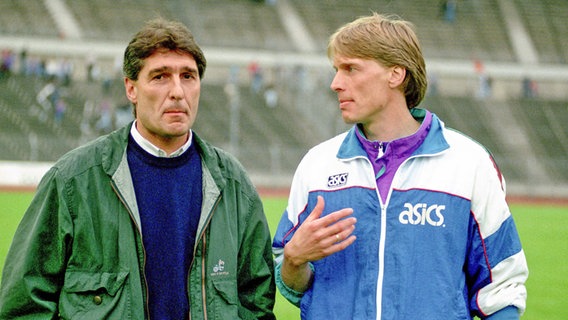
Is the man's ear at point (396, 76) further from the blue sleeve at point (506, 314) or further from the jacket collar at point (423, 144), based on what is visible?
the blue sleeve at point (506, 314)

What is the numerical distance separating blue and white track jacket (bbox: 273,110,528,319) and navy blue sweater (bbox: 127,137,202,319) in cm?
60

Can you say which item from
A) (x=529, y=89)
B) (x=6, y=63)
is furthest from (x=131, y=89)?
(x=529, y=89)

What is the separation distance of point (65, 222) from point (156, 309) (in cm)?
53

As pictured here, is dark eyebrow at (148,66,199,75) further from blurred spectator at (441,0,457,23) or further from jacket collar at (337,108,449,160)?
blurred spectator at (441,0,457,23)

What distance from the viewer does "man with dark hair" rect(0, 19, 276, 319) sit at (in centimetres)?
404

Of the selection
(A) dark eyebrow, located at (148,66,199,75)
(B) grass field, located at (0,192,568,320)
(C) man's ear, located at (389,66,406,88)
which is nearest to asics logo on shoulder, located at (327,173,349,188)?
(C) man's ear, located at (389,66,406,88)

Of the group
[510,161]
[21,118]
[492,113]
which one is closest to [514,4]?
[492,113]

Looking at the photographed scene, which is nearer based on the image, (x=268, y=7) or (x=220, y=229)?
(x=220, y=229)

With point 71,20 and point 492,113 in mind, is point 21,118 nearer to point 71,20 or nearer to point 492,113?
point 71,20

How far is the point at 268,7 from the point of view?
46000 mm

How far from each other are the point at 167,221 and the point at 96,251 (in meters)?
0.33

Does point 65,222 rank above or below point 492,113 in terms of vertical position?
below

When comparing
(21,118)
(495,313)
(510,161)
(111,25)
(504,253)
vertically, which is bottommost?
(495,313)

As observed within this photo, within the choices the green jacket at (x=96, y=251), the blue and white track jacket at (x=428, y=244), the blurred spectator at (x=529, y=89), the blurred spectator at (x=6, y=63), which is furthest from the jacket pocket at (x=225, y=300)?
the blurred spectator at (x=529, y=89)
